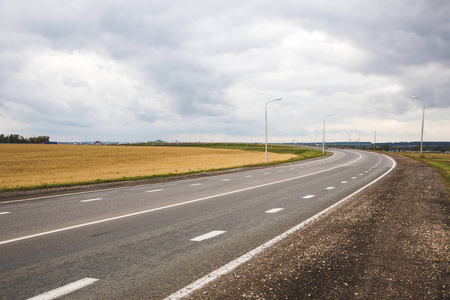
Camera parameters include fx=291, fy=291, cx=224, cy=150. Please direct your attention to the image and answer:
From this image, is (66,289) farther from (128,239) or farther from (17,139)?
(17,139)

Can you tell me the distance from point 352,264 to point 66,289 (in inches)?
150

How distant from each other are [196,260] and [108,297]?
142 cm

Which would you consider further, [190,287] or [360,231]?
[360,231]

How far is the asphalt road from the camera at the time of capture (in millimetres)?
3707

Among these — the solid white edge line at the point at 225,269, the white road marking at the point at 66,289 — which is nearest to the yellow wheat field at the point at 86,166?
the white road marking at the point at 66,289

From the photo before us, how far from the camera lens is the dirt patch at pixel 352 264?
3.38 metres

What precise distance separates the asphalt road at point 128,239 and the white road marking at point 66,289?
0.04 ft

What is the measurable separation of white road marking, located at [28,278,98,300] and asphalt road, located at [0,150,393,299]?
1 centimetres

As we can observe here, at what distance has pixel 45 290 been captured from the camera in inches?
139

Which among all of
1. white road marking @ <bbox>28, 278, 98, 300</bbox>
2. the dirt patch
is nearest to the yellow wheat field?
white road marking @ <bbox>28, 278, 98, 300</bbox>

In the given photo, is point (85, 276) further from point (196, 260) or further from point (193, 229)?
point (193, 229)

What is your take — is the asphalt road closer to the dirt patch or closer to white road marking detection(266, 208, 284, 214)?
white road marking detection(266, 208, 284, 214)

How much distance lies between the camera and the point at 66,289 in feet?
11.7

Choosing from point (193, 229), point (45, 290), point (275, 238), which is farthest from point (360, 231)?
point (45, 290)
